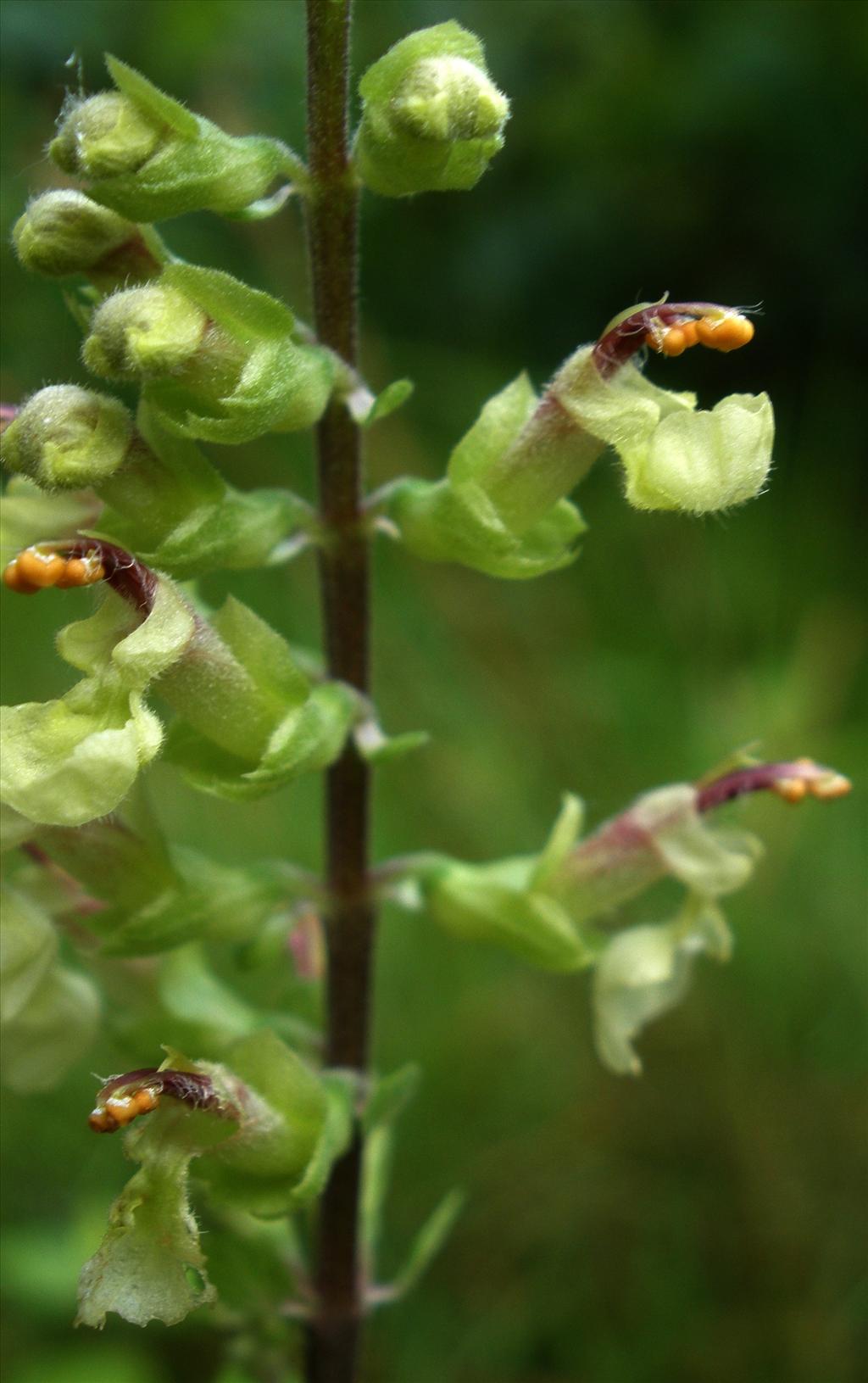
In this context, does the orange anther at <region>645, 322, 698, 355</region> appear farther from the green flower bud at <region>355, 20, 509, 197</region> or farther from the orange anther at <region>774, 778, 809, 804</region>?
the orange anther at <region>774, 778, 809, 804</region>

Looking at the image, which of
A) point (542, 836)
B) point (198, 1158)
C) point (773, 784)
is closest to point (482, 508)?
point (773, 784)

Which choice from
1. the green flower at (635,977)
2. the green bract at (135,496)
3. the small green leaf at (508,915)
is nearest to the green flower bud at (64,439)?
the green bract at (135,496)

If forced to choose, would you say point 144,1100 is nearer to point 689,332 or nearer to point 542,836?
point 689,332

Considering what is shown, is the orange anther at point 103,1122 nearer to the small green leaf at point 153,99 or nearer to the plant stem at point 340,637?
the plant stem at point 340,637

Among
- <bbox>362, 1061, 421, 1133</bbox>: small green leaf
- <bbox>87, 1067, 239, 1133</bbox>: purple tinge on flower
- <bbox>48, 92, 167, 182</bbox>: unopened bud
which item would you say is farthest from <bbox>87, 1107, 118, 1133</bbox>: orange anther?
<bbox>48, 92, 167, 182</bbox>: unopened bud

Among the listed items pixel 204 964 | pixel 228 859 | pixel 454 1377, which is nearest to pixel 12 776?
pixel 204 964
